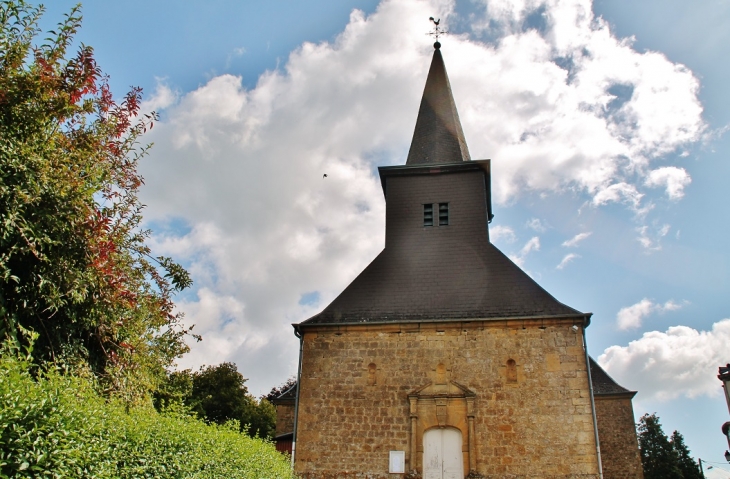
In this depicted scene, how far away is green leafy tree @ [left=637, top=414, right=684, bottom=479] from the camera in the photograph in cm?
3681

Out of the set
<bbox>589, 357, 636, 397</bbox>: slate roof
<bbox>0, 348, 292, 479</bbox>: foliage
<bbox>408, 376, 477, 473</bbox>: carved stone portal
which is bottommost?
<bbox>0, 348, 292, 479</bbox>: foliage

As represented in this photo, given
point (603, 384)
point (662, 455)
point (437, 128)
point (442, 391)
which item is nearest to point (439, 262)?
point (442, 391)

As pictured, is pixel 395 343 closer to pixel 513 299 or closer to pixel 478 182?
pixel 513 299

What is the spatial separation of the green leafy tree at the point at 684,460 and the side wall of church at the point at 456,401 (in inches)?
1221

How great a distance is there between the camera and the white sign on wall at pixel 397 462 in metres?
13.5

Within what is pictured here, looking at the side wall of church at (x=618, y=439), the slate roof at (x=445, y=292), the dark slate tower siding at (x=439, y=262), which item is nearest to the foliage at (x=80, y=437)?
the slate roof at (x=445, y=292)

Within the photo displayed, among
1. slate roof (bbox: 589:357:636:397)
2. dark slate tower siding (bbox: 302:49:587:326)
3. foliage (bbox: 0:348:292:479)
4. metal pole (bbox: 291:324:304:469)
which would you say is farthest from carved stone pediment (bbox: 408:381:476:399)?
slate roof (bbox: 589:357:636:397)

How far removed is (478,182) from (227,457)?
42.2 feet

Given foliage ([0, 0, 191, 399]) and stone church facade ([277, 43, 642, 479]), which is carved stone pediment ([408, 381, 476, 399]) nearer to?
stone church facade ([277, 43, 642, 479])

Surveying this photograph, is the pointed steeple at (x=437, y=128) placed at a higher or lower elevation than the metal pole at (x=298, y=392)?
higher

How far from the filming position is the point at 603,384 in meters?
22.6

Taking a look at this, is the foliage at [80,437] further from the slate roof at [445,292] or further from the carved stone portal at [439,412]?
the slate roof at [445,292]

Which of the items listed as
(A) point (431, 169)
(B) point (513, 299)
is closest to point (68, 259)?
(B) point (513, 299)

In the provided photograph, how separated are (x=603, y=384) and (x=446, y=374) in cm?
1152
